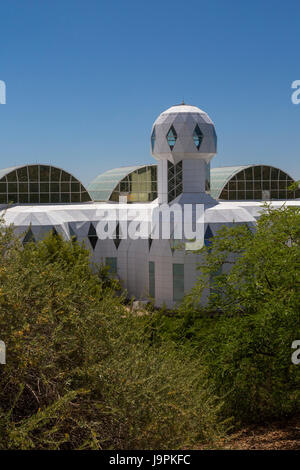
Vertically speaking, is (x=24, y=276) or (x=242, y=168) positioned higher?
(x=242, y=168)

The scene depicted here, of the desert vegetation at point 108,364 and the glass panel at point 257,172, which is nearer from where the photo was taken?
the desert vegetation at point 108,364

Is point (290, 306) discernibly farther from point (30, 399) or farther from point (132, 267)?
point (132, 267)

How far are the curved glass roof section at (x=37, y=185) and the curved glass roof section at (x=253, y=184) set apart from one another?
9949 millimetres

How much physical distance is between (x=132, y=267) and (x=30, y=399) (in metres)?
22.2

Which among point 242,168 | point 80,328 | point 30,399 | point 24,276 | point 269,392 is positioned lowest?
point 269,392

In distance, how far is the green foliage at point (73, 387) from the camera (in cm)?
733

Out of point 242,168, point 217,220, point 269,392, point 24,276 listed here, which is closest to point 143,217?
point 217,220

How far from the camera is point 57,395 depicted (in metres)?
7.59

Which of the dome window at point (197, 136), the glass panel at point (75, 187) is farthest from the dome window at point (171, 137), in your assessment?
the glass panel at point (75, 187)

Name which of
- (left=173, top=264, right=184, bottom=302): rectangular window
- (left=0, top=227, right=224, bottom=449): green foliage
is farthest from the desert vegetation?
(left=173, top=264, right=184, bottom=302): rectangular window

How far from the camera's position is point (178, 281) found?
2653 cm

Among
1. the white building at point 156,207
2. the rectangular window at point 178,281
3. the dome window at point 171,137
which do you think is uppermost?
the dome window at point 171,137

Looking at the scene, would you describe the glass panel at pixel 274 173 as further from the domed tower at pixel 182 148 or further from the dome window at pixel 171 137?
the dome window at pixel 171 137

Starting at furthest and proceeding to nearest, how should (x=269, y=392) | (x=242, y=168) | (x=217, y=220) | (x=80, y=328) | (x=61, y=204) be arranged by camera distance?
(x=242, y=168)
(x=61, y=204)
(x=217, y=220)
(x=269, y=392)
(x=80, y=328)
